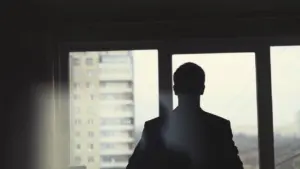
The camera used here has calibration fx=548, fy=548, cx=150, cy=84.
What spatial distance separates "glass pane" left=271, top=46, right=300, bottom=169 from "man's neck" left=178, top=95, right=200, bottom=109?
232 millimetres

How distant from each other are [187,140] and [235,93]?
18 cm

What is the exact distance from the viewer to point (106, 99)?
1349mm

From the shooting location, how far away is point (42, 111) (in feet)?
4.30

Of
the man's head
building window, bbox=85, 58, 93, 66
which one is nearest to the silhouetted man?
the man's head

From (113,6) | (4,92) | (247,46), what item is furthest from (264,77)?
(4,92)

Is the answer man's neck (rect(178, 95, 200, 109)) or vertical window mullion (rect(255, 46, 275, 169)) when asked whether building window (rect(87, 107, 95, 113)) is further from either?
vertical window mullion (rect(255, 46, 275, 169))

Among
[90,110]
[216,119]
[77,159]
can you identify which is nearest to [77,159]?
[77,159]

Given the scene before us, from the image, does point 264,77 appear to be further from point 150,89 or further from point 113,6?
point 113,6

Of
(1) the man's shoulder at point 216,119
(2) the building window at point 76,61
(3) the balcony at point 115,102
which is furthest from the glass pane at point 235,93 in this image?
(2) the building window at point 76,61

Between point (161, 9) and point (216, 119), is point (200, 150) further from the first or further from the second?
point (161, 9)

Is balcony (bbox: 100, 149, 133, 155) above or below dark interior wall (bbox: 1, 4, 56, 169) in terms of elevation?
→ below

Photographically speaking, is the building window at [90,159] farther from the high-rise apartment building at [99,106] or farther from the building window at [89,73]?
the building window at [89,73]

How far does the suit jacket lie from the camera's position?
120 centimetres

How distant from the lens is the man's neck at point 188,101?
1236 mm
